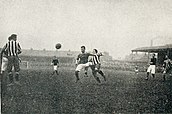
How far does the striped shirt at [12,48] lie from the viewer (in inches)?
137

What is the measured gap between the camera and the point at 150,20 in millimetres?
3400

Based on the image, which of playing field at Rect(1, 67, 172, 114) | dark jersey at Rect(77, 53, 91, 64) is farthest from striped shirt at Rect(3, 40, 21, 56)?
dark jersey at Rect(77, 53, 91, 64)

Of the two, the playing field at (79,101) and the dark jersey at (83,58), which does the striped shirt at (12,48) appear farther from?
the dark jersey at (83,58)

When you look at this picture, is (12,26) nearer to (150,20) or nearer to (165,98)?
(150,20)

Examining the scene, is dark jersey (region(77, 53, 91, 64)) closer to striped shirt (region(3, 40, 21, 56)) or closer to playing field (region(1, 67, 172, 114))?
playing field (region(1, 67, 172, 114))

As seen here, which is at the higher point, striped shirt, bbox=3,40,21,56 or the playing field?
striped shirt, bbox=3,40,21,56

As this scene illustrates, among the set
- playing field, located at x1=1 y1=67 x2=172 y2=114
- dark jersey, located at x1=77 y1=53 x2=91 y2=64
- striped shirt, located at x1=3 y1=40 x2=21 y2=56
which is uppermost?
striped shirt, located at x1=3 y1=40 x2=21 y2=56

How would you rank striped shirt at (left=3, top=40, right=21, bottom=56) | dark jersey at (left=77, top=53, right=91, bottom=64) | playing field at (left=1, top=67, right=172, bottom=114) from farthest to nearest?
dark jersey at (left=77, top=53, right=91, bottom=64) < striped shirt at (left=3, top=40, right=21, bottom=56) < playing field at (left=1, top=67, right=172, bottom=114)

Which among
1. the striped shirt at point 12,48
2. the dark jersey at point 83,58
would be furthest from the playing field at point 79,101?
the dark jersey at point 83,58

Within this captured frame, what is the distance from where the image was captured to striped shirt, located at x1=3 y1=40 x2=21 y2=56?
3.48m

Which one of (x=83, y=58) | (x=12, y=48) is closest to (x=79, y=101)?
(x=12, y=48)

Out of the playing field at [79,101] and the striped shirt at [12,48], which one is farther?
the striped shirt at [12,48]

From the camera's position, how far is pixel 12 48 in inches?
140

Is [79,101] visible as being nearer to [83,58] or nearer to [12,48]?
[12,48]
